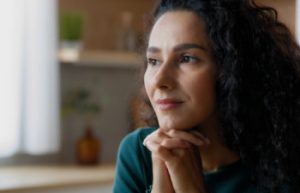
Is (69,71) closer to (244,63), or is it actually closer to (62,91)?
(62,91)

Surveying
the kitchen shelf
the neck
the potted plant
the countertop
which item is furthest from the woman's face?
the potted plant

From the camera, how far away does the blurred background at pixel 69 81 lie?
1970 millimetres

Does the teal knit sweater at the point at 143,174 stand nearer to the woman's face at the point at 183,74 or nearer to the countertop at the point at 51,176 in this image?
the woman's face at the point at 183,74

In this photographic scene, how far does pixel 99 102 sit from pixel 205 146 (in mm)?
1279

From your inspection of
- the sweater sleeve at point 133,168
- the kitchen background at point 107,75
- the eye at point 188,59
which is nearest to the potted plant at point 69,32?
the kitchen background at point 107,75

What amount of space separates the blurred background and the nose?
0.71 metres

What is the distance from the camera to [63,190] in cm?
181

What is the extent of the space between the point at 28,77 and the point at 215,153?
1060 mm

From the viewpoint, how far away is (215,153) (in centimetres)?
120

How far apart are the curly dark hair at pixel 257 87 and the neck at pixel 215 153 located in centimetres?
4

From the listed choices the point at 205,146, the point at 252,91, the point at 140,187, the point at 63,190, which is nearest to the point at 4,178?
the point at 63,190

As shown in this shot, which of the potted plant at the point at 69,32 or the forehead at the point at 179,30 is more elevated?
the forehead at the point at 179,30

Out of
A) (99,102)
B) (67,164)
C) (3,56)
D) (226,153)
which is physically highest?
(3,56)

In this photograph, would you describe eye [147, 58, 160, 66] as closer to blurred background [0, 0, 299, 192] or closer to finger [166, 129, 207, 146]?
finger [166, 129, 207, 146]
